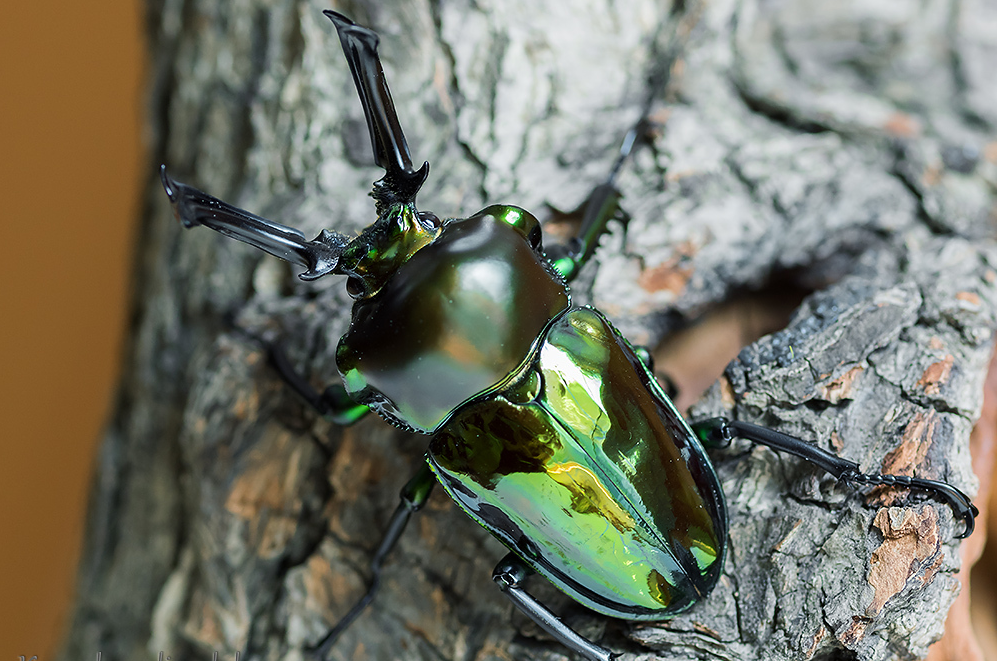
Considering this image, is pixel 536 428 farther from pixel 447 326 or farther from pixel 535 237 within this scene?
pixel 535 237

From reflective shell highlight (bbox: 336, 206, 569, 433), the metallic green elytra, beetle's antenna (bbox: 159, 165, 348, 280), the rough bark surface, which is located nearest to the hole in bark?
the rough bark surface

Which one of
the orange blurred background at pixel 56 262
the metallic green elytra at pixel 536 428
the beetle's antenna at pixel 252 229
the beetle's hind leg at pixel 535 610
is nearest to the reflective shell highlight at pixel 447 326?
the metallic green elytra at pixel 536 428

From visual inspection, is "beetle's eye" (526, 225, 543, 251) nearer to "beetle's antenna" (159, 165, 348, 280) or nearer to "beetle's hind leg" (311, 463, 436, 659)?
"beetle's antenna" (159, 165, 348, 280)

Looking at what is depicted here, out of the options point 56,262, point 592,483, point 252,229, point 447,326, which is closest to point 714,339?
point 592,483

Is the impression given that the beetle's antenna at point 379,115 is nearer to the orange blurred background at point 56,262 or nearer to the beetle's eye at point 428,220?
the beetle's eye at point 428,220

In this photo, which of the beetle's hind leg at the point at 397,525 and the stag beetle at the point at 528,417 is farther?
the beetle's hind leg at the point at 397,525

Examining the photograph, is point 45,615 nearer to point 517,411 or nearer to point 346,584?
point 346,584
